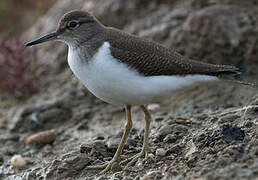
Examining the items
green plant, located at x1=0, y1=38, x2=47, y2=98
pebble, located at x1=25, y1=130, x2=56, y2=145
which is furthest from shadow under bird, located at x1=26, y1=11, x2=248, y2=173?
green plant, located at x1=0, y1=38, x2=47, y2=98

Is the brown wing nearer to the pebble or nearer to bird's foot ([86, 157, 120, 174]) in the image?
bird's foot ([86, 157, 120, 174])

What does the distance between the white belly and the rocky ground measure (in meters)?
0.34

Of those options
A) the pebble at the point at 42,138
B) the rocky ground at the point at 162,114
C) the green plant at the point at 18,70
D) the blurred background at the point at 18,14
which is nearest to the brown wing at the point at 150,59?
the rocky ground at the point at 162,114

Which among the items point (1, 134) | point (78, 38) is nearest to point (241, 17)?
point (78, 38)

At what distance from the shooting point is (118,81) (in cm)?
437

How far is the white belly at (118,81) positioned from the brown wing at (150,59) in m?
0.08

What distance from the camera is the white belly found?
4.38 meters

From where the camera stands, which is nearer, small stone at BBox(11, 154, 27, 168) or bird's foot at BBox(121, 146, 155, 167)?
bird's foot at BBox(121, 146, 155, 167)

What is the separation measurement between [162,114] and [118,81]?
2406 mm

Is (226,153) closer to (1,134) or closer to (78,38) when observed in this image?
(78,38)

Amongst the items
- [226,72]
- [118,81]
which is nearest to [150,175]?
[118,81]

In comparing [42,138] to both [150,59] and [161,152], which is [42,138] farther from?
[150,59]

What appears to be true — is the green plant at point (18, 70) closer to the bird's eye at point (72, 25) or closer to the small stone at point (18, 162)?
the small stone at point (18, 162)

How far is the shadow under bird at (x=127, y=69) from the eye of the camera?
14.5ft
